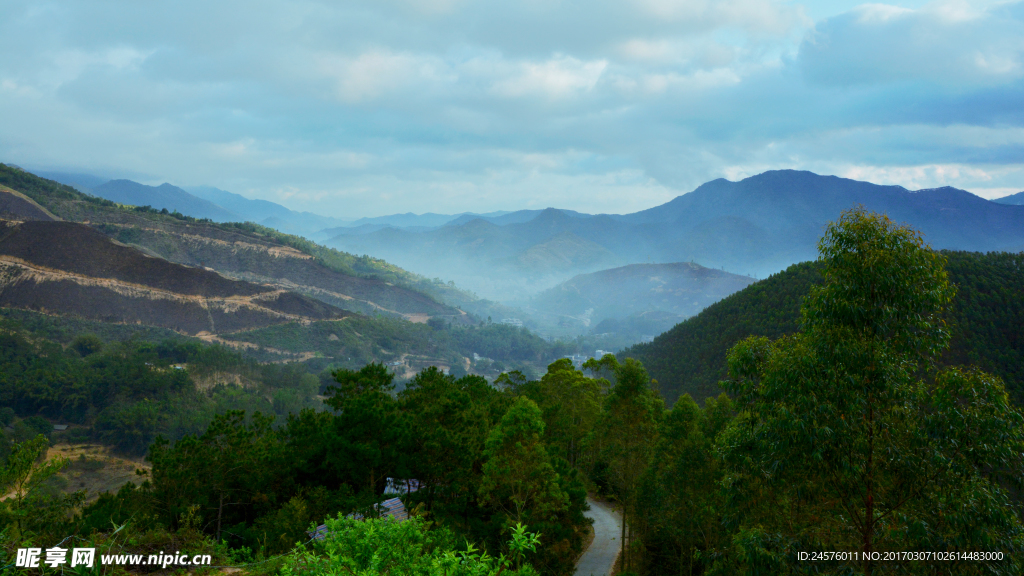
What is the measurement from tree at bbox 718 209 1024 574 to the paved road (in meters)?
15.5

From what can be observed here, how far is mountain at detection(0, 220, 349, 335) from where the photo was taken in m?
75.7

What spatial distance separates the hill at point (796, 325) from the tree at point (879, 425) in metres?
33.7

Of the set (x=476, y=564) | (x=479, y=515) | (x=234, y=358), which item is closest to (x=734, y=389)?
A: (x=476, y=564)

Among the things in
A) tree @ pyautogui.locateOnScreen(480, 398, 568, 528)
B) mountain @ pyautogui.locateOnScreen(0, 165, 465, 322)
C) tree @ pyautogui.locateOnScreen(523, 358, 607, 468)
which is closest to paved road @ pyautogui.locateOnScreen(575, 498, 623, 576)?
tree @ pyautogui.locateOnScreen(523, 358, 607, 468)

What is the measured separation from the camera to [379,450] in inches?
673

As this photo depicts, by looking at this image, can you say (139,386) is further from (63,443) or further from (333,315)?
(333,315)

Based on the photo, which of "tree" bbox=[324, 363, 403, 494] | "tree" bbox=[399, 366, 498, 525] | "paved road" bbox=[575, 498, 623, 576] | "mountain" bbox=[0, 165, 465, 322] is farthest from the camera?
"mountain" bbox=[0, 165, 465, 322]

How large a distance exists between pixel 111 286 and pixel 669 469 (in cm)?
9737

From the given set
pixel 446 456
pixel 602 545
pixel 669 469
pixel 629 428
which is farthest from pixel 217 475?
pixel 602 545

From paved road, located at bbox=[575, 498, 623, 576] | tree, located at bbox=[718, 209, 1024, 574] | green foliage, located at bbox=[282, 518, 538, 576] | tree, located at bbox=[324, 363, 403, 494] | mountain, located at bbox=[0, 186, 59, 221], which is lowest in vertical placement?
paved road, located at bbox=[575, 498, 623, 576]

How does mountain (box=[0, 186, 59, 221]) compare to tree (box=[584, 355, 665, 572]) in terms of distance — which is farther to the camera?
mountain (box=[0, 186, 59, 221])

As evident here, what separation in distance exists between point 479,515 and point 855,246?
49.6 ft

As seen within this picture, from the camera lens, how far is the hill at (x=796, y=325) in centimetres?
4169

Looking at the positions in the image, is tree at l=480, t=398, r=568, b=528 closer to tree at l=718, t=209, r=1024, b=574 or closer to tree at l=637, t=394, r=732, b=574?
tree at l=637, t=394, r=732, b=574
